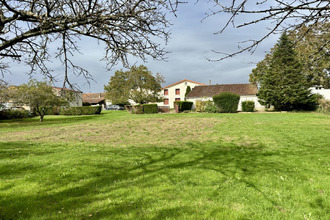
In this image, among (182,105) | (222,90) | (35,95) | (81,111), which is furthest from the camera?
(222,90)

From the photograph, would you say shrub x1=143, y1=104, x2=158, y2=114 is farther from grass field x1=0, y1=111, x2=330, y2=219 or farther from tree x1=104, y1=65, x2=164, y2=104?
grass field x1=0, y1=111, x2=330, y2=219

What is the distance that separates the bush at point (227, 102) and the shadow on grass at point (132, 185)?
22028 millimetres

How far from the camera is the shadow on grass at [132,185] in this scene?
10.8 feet

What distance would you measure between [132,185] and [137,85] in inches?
1565

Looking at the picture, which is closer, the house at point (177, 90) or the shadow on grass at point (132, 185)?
the shadow on grass at point (132, 185)

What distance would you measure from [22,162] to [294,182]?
26.3 feet

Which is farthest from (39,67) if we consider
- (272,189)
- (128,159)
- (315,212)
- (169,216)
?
(315,212)

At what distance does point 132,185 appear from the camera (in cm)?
436

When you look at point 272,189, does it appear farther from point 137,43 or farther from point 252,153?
point 137,43

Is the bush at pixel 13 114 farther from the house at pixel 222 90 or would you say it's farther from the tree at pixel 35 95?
the house at pixel 222 90

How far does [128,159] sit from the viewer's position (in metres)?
6.61

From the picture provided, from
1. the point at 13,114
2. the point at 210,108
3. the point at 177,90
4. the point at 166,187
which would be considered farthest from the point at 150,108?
the point at 166,187

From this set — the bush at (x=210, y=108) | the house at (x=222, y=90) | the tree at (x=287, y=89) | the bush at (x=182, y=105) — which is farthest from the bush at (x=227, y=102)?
the house at (x=222, y=90)

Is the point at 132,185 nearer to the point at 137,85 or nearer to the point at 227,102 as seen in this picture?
the point at 227,102
